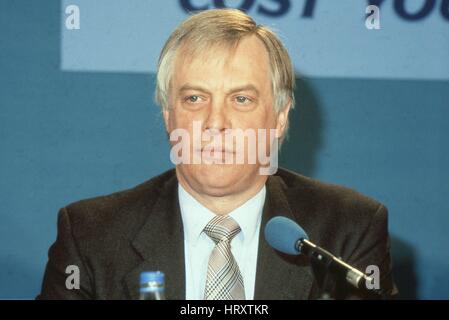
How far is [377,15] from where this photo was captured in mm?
2580

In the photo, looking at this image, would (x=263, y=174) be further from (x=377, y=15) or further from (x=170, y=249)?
(x=377, y=15)

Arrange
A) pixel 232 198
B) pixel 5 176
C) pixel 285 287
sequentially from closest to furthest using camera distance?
pixel 285 287 → pixel 232 198 → pixel 5 176

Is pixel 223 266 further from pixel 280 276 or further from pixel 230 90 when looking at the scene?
pixel 230 90

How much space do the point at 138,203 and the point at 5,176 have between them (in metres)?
0.59

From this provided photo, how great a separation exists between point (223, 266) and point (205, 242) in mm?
120

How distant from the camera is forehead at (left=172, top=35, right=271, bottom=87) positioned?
2.06 metres

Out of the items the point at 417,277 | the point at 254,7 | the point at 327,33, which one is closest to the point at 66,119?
the point at 254,7

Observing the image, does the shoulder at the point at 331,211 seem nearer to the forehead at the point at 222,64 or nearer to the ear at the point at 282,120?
the ear at the point at 282,120

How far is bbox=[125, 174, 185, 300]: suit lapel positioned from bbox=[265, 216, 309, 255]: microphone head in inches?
15.3

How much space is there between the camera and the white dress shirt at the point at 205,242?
6.52 feet

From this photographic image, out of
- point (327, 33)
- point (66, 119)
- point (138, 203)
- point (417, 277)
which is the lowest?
point (417, 277)

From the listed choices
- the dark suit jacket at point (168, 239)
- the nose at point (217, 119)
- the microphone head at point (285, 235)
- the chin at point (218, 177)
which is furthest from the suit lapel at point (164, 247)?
the microphone head at point (285, 235)

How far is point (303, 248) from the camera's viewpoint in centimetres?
156

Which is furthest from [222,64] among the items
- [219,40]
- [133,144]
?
[133,144]
